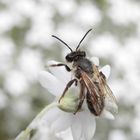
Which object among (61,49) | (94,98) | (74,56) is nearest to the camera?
(94,98)

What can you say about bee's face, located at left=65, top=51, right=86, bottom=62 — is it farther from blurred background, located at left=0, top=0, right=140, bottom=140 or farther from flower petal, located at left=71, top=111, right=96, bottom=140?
blurred background, located at left=0, top=0, right=140, bottom=140

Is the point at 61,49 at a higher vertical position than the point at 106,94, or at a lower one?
lower

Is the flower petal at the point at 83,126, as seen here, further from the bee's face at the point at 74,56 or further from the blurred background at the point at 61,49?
the blurred background at the point at 61,49

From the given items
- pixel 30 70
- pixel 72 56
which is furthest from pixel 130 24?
pixel 72 56

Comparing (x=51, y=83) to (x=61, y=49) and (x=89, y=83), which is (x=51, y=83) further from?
(x=61, y=49)

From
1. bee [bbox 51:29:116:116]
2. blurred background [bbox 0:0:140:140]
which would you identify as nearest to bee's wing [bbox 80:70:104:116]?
bee [bbox 51:29:116:116]

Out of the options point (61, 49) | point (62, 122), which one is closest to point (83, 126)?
point (62, 122)

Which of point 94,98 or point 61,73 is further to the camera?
point 61,73
